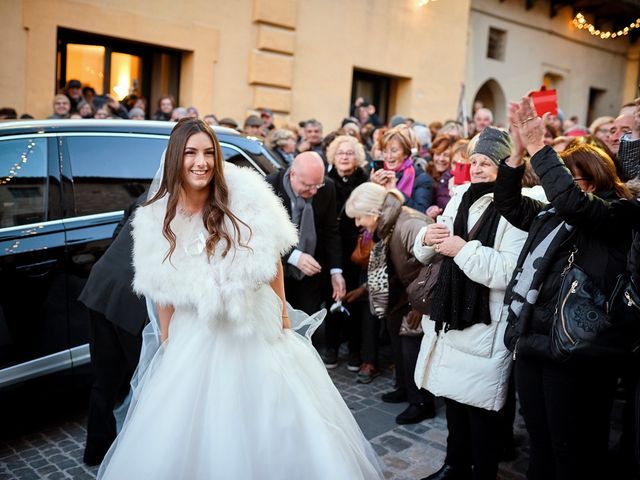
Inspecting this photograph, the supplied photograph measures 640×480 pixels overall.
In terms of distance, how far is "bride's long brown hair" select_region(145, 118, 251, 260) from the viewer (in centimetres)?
282

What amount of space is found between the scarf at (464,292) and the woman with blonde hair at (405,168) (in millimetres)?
2271

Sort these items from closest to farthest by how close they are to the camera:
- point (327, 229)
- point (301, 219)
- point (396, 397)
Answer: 1. point (301, 219)
2. point (396, 397)
3. point (327, 229)

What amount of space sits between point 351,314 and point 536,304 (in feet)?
10.2

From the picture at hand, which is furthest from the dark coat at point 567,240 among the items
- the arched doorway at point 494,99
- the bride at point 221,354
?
the arched doorway at point 494,99

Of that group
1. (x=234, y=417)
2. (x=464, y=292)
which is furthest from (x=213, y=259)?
(x=464, y=292)

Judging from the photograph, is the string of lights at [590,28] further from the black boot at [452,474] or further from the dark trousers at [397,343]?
the black boot at [452,474]

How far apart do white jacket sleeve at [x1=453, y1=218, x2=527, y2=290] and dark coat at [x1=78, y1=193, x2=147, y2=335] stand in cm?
184

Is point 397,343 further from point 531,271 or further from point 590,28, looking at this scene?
point 590,28

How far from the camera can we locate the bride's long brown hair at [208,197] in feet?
9.26

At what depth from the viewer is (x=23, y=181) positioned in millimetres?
4070

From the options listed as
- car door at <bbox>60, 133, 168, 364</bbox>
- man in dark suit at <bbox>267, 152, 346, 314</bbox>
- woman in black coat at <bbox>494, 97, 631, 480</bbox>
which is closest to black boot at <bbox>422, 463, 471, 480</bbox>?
woman in black coat at <bbox>494, 97, 631, 480</bbox>

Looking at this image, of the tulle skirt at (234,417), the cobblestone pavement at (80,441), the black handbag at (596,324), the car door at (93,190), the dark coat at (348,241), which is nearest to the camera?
the tulle skirt at (234,417)

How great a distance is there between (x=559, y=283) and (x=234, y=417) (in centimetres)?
155

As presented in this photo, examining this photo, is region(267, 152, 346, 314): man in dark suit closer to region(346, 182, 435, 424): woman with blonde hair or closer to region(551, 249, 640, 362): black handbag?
region(346, 182, 435, 424): woman with blonde hair
